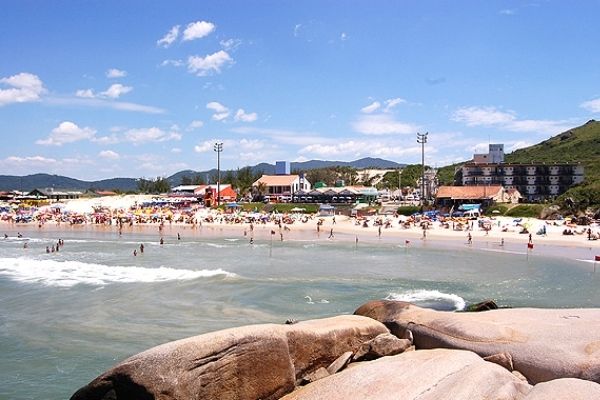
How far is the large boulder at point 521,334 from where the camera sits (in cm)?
796

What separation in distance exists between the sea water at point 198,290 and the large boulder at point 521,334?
24.8ft

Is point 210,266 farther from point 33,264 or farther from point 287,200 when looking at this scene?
point 287,200

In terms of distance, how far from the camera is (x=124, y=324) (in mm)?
18031

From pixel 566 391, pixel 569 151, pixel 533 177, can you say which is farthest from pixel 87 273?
pixel 569 151

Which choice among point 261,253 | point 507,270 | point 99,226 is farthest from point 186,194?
point 507,270

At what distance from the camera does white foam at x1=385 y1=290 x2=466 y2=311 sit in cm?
2123

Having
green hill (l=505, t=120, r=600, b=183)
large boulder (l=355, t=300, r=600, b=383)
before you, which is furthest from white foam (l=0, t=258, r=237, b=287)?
green hill (l=505, t=120, r=600, b=183)

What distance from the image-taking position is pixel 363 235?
54344 millimetres

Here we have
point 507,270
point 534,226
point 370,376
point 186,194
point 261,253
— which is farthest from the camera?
point 186,194

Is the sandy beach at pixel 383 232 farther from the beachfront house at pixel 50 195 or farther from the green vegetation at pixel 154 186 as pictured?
the green vegetation at pixel 154 186

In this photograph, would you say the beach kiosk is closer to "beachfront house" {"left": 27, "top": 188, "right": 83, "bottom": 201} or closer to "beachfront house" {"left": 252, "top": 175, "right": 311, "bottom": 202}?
"beachfront house" {"left": 252, "top": 175, "right": 311, "bottom": 202}

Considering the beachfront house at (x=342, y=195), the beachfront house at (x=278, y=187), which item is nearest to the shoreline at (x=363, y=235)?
the beachfront house at (x=342, y=195)

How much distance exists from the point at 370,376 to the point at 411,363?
2.31 feet

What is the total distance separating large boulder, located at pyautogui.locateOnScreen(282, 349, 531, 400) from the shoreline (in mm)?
33059
